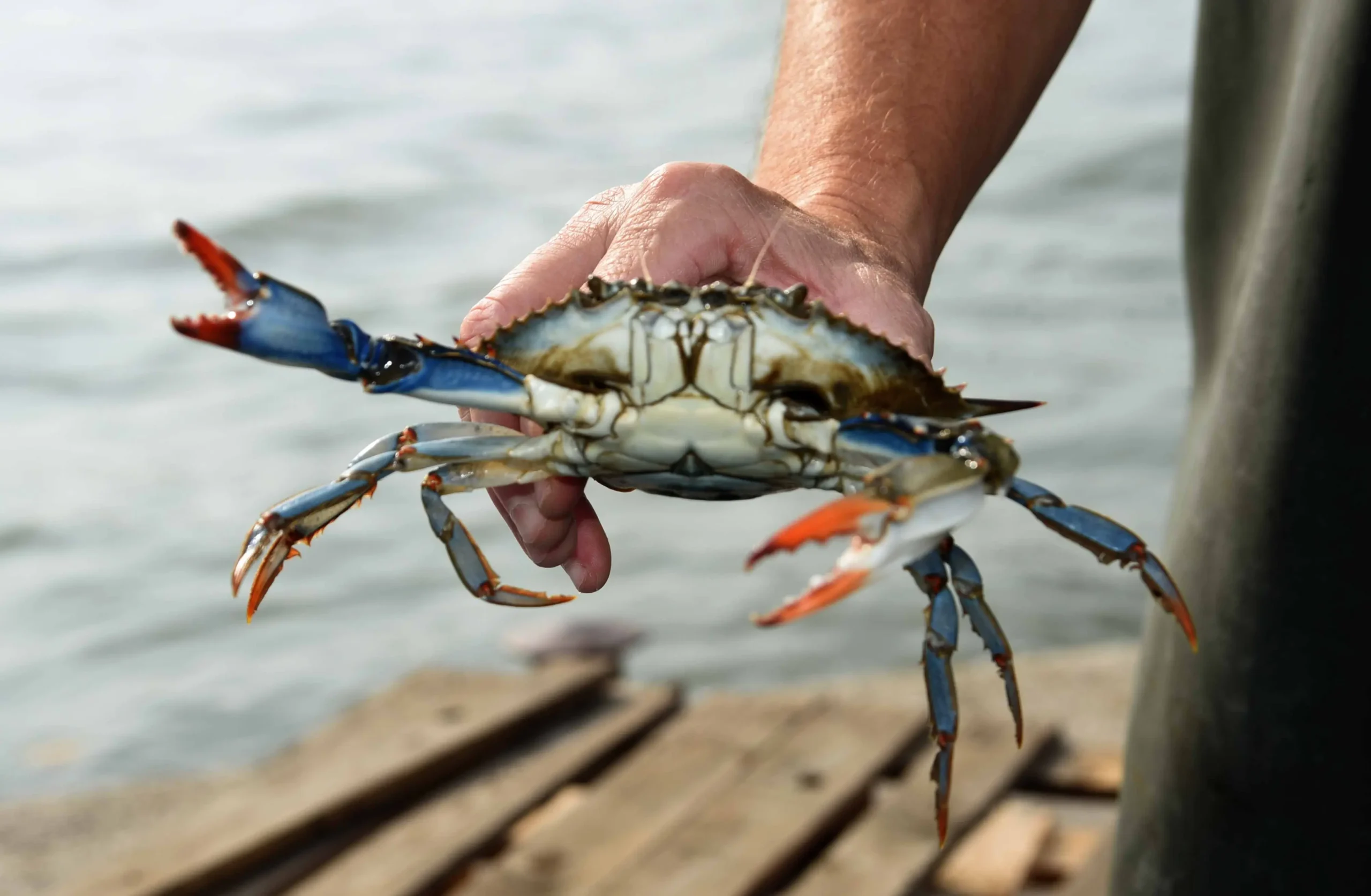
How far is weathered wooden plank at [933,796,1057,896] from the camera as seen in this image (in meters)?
3.50

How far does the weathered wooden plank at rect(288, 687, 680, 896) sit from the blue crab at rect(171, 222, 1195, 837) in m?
1.96

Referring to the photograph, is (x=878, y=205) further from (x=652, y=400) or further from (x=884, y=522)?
(x=884, y=522)

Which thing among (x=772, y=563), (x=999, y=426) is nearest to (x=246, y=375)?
(x=772, y=563)

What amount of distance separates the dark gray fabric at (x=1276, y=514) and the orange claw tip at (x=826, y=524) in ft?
2.89

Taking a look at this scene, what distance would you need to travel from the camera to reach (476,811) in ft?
12.5

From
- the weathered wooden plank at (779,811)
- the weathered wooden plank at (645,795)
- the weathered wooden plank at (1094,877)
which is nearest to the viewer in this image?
the weathered wooden plank at (1094,877)

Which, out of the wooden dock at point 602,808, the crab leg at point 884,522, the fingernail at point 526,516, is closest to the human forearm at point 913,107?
the fingernail at point 526,516

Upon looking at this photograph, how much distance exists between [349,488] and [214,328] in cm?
34

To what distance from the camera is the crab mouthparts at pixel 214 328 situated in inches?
53.6

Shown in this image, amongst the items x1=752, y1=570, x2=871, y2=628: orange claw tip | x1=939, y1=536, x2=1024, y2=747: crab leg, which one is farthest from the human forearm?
x1=752, y1=570, x2=871, y2=628: orange claw tip

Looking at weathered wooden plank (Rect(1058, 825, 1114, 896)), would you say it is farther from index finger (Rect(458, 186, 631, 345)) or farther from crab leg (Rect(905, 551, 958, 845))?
index finger (Rect(458, 186, 631, 345))

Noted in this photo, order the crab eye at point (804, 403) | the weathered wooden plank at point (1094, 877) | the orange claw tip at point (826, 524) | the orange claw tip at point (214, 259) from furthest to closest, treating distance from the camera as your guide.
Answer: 1. the weathered wooden plank at point (1094, 877)
2. the crab eye at point (804, 403)
3. the orange claw tip at point (214, 259)
4. the orange claw tip at point (826, 524)

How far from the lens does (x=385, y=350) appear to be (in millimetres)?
1560

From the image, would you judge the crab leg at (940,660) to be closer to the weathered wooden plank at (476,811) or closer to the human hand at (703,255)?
the human hand at (703,255)
